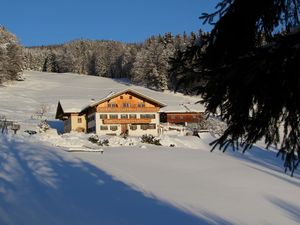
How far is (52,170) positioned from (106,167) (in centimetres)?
329

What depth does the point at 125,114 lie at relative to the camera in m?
61.8

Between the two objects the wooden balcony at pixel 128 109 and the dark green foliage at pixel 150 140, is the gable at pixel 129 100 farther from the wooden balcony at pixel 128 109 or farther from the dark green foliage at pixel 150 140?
the dark green foliage at pixel 150 140

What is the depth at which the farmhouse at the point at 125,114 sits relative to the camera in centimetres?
6062

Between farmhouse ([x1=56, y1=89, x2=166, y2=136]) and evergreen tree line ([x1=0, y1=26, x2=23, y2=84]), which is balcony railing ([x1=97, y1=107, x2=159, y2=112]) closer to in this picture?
farmhouse ([x1=56, y1=89, x2=166, y2=136])

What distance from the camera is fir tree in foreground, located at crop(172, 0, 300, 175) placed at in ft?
16.6

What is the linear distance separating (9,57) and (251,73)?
339 ft

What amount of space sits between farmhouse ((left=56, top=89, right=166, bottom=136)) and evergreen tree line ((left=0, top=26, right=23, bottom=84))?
40.5 m

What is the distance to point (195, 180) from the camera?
20.8m

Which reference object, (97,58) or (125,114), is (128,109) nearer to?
(125,114)

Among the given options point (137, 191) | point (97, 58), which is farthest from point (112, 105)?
point (97, 58)

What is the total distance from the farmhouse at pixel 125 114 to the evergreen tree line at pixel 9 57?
40534 mm

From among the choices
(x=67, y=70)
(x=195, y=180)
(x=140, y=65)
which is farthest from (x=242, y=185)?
(x=67, y=70)

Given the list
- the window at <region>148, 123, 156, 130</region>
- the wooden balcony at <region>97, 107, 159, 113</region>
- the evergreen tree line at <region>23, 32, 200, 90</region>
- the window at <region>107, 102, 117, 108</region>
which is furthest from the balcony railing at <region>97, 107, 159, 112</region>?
the evergreen tree line at <region>23, 32, 200, 90</region>

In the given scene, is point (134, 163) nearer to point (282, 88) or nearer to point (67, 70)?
point (282, 88)
